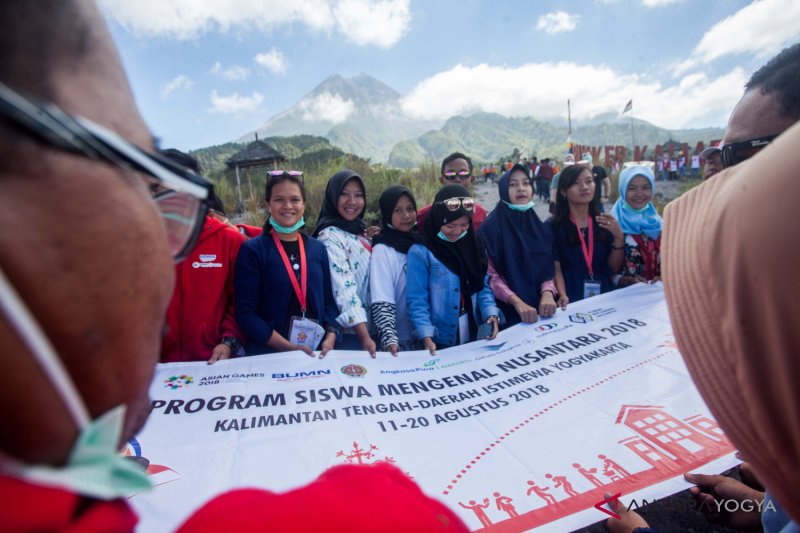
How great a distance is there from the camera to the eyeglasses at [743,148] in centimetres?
156

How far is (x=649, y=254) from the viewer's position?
4.34m

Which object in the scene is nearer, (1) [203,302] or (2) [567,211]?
(1) [203,302]

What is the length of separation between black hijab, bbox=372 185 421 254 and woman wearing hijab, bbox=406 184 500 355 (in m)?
0.15

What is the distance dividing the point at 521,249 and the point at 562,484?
252cm

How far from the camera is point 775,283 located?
0.55m


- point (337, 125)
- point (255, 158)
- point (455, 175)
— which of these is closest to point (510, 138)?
point (337, 125)

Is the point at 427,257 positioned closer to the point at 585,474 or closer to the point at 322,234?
the point at 322,234

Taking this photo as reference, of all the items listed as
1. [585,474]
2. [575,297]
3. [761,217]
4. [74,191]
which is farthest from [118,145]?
[575,297]

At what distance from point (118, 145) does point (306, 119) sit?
193265 mm

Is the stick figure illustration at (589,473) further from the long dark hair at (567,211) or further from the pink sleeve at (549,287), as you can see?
the long dark hair at (567,211)

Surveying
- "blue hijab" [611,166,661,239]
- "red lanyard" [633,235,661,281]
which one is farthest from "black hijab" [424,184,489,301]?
"blue hijab" [611,166,661,239]

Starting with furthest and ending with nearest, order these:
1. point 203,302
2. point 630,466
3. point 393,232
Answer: point 393,232 → point 203,302 → point 630,466

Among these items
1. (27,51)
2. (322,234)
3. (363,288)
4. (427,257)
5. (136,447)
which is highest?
(27,51)

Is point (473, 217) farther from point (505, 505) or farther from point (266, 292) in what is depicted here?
point (505, 505)
